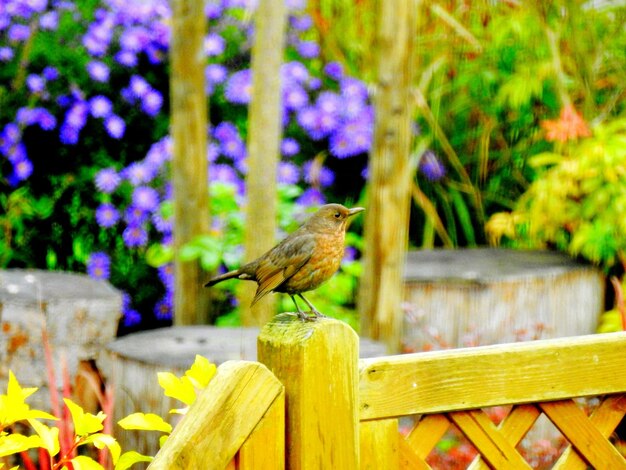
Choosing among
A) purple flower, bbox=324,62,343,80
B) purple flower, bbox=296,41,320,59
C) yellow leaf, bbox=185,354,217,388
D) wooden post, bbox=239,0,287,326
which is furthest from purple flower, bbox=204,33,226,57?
yellow leaf, bbox=185,354,217,388

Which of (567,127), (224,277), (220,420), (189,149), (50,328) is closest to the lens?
(220,420)

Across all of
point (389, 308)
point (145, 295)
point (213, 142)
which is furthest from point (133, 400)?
point (213, 142)

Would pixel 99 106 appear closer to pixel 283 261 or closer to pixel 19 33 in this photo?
pixel 19 33

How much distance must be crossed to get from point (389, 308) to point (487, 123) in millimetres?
2266

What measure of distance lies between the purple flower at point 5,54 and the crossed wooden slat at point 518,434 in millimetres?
4630

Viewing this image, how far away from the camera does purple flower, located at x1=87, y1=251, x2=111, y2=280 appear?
5.48 meters

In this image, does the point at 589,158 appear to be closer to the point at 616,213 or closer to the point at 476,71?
the point at 616,213

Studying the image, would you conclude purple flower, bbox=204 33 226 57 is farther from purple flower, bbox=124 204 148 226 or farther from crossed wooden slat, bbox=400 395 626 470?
crossed wooden slat, bbox=400 395 626 470

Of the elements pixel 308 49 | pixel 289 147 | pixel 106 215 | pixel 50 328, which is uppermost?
pixel 308 49

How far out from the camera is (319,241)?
216 centimetres

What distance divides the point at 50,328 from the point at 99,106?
1.84m

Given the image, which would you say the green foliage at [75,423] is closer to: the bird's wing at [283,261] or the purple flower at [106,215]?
the bird's wing at [283,261]

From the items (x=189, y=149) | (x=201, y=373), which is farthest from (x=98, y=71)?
(x=201, y=373)

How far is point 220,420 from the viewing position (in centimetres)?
153
